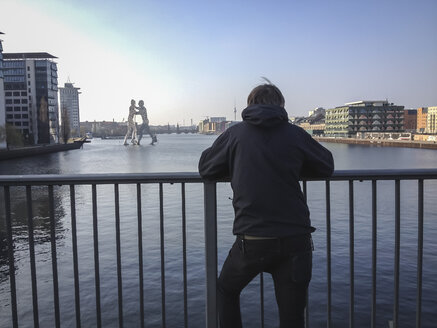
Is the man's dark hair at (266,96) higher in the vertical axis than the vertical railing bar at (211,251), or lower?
higher

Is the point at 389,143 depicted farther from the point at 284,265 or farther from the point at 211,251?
the point at 284,265

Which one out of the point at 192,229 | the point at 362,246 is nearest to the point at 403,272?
the point at 362,246

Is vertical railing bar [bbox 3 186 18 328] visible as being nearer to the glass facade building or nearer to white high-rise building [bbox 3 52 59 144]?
white high-rise building [bbox 3 52 59 144]

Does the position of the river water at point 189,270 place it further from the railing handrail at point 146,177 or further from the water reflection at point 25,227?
the railing handrail at point 146,177

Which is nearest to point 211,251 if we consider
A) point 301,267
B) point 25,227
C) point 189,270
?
point 301,267

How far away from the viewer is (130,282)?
1438 centimetres

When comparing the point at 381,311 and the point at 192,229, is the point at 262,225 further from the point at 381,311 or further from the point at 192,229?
the point at 192,229

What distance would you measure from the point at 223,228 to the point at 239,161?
17562 mm

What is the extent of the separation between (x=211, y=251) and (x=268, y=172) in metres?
0.92

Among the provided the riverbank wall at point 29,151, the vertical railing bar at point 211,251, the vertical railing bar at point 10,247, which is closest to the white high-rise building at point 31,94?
the riverbank wall at point 29,151

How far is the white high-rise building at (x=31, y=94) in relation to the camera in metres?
117

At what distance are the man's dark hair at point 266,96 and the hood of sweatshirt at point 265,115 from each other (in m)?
0.11

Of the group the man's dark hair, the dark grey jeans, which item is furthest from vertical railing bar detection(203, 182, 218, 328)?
the man's dark hair

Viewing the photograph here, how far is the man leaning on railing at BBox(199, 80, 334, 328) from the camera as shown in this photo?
2.35 metres
